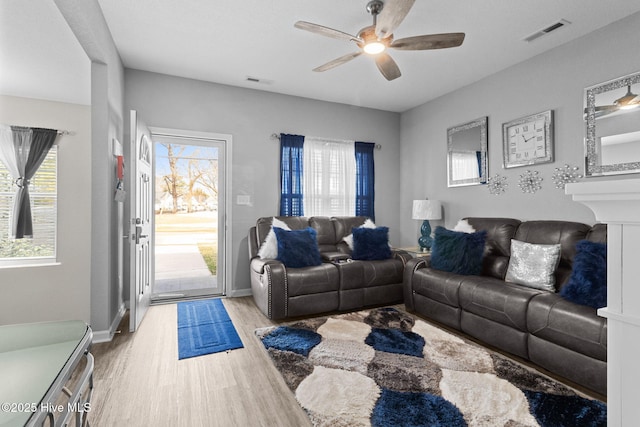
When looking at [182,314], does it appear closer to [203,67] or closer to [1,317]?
[1,317]

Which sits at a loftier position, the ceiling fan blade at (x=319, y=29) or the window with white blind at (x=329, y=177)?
the ceiling fan blade at (x=319, y=29)

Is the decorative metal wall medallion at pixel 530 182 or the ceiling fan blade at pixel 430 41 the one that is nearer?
the ceiling fan blade at pixel 430 41

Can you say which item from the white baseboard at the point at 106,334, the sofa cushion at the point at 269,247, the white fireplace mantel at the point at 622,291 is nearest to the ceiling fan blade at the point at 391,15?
the white fireplace mantel at the point at 622,291

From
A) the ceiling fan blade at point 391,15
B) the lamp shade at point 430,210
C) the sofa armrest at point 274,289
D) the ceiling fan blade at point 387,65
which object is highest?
the ceiling fan blade at point 387,65

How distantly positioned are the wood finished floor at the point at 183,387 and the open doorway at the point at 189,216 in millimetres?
1294

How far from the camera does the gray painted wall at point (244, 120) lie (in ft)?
12.7

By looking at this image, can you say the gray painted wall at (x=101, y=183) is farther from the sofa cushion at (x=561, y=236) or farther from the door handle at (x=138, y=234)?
the sofa cushion at (x=561, y=236)

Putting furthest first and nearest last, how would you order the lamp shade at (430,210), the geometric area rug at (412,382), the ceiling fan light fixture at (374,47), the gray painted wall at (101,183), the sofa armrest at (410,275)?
the lamp shade at (430,210)
the sofa armrest at (410,275)
the gray painted wall at (101,183)
the ceiling fan light fixture at (374,47)
the geometric area rug at (412,382)

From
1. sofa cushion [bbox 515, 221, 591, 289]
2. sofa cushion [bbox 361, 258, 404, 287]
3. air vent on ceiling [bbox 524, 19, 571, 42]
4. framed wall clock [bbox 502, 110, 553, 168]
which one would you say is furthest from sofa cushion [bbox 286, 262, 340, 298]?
air vent on ceiling [bbox 524, 19, 571, 42]

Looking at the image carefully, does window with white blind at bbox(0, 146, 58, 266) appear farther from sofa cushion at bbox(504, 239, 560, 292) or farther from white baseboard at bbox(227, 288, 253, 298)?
sofa cushion at bbox(504, 239, 560, 292)

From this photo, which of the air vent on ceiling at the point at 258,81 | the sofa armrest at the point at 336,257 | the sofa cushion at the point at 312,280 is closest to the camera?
the sofa cushion at the point at 312,280

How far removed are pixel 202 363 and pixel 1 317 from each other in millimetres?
2772

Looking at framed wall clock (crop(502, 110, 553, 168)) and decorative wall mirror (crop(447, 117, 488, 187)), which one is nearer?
framed wall clock (crop(502, 110, 553, 168))

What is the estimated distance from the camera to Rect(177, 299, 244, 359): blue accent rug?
2.64 m
